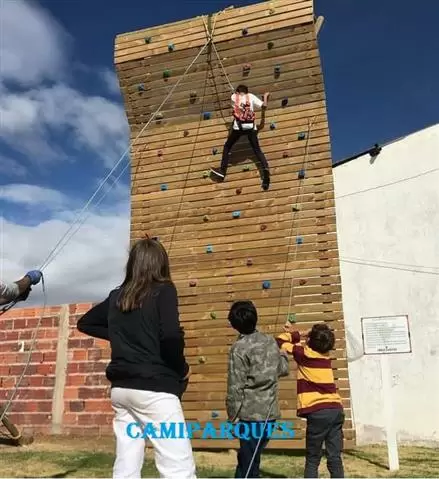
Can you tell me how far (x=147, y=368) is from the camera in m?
2.48

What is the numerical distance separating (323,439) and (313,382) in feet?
1.36

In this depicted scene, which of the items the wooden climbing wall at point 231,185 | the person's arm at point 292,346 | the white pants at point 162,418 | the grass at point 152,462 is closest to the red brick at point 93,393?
the grass at point 152,462

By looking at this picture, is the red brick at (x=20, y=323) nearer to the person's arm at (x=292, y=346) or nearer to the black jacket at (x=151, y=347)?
the person's arm at (x=292, y=346)

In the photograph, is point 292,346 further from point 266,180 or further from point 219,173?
point 219,173

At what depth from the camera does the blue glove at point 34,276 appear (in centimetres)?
373

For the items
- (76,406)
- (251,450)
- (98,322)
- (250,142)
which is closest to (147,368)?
(98,322)

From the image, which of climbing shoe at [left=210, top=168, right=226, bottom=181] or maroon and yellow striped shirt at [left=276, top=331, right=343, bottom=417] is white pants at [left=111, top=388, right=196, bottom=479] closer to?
maroon and yellow striped shirt at [left=276, top=331, right=343, bottom=417]

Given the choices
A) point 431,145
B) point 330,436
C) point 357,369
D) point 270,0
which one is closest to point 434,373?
point 357,369

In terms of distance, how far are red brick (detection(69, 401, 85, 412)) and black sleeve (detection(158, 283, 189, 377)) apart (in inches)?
193

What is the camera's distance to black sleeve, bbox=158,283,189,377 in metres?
2.50

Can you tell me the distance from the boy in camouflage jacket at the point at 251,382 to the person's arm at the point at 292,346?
1.64ft

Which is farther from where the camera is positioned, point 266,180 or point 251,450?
point 266,180

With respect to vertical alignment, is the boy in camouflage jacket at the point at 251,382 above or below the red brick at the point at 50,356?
below

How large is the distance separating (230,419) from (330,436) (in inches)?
34.8
